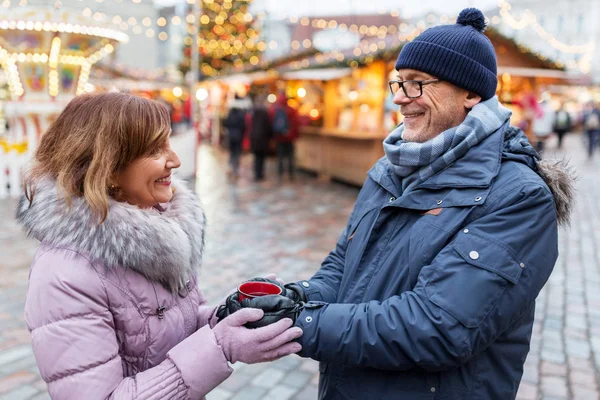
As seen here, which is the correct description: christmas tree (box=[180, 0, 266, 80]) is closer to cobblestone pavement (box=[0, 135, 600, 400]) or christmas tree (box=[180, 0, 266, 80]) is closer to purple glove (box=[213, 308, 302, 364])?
cobblestone pavement (box=[0, 135, 600, 400])

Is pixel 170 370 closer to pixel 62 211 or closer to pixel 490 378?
pixel 62 211

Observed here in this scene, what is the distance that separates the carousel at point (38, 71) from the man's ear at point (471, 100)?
9.32 m

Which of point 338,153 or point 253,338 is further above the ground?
point 253,338

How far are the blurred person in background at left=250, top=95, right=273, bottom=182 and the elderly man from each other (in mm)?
10828

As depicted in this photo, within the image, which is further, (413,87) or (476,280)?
(413,87)

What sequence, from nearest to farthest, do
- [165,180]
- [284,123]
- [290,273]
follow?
[165,180] < [290,273] < [284,123]

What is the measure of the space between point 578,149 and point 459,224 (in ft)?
80.0

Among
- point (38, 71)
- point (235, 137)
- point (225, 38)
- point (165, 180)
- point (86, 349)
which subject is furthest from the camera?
point (225, 38)

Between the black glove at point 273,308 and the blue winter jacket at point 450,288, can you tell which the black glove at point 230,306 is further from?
the blue winter jacket at point 450,288

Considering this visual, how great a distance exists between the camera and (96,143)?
1494 millimetres

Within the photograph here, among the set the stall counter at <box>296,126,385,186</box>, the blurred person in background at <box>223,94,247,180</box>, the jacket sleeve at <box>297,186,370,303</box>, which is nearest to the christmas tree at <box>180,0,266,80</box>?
the blurred person in background at <box>223,94,247,180</box>

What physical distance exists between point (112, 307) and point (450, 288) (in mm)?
931

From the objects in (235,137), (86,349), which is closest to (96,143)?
(86,349)

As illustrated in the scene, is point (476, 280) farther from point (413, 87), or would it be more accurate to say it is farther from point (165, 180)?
point (165, 180)
